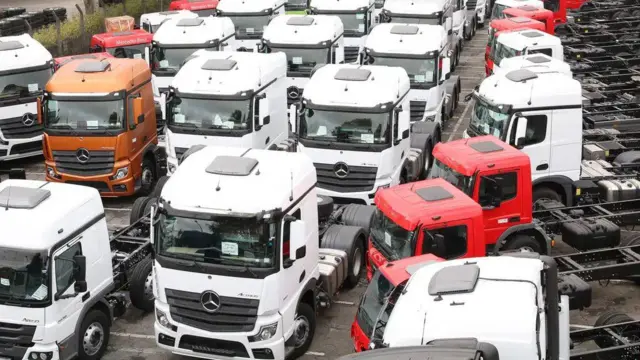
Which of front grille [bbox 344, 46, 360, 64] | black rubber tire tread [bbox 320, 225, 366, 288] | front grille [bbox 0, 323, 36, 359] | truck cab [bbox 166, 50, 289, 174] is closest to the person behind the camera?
front grille [bbox 0, 323, 36, 359]

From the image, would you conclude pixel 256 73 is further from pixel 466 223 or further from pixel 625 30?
pixel 625 30

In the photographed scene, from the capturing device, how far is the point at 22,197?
1418cm

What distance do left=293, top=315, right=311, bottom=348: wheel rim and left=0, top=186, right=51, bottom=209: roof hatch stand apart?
169 inches

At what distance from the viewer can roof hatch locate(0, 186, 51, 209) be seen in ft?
46.0

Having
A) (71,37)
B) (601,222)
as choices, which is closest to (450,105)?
(601,222)

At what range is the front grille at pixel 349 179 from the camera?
768 inches

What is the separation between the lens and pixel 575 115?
19781 millimetres

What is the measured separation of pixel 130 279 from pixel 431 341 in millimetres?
7641

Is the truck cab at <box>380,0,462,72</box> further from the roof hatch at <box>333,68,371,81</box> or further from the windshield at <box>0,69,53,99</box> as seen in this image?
the windshield at <box>0,69,53,99</box>

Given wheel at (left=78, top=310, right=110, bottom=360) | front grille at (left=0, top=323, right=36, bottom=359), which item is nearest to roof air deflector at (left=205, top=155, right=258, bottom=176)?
wheel at (left=78, top=310, right=110, bottom=360)

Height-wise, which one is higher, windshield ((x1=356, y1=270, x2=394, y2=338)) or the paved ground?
windshield ((x1=356, y1=270, x2=394, y2=338))

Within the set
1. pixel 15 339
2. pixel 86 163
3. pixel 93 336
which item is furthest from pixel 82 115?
pixel 15 339

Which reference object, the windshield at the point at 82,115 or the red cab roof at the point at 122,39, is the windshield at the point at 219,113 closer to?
the windshield at the point at 82,115

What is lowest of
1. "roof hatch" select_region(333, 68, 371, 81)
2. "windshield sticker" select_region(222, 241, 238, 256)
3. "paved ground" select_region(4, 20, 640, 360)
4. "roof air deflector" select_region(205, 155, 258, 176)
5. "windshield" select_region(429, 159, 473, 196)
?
"paved ground" select_region(4, 20, 640, 360)
